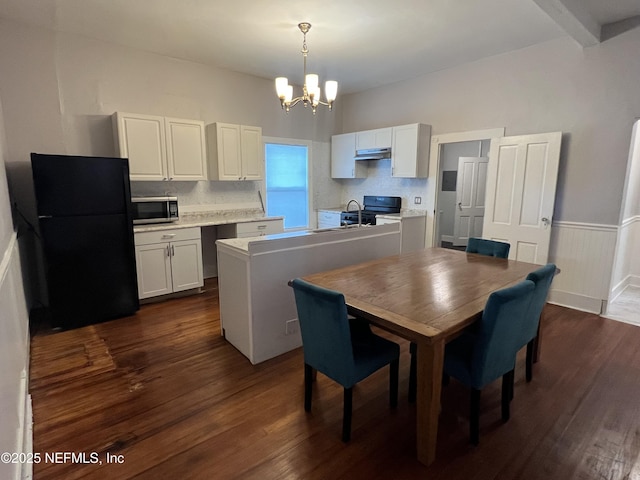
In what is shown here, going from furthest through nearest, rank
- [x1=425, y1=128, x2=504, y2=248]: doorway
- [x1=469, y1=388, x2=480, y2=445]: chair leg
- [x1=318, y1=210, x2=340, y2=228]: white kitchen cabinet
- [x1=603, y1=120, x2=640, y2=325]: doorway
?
[x1=318, y1=210, x2=340, y2=228]: white kitchen cabinet < [x1=425, y1=128, x2=504, y2=248]: doorway < [x1=603, y1=120, x2=640, y2=325]: doorway < [x1=469, y1=388, x2=480, y2=445]: chair leg

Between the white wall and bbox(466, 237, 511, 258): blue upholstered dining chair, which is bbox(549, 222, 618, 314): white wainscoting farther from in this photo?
bbox(466, 237, 511, 258): blue upholstered dining chair

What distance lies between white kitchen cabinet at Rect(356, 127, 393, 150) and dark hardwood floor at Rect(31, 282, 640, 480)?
10.9 feet

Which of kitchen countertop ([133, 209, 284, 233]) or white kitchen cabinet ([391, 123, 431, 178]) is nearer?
kitchen countertop ([133, 209, 284, 233])

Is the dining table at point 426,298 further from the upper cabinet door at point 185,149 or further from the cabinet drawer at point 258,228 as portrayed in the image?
the upper cabinet door at point 185,149

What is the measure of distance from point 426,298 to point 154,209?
342 cm

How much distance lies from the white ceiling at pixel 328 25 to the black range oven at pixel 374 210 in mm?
1995

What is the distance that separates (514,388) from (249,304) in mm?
1984

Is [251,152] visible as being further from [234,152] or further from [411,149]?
[411,149]

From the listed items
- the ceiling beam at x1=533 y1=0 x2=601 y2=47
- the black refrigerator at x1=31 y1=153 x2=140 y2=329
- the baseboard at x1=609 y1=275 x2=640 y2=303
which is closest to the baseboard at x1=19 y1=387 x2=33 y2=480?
the black refrigerator at x1=31 y1=153 x2=140 y2=329

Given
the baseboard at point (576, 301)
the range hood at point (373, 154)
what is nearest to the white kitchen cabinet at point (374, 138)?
the range hood at point (373, 154)

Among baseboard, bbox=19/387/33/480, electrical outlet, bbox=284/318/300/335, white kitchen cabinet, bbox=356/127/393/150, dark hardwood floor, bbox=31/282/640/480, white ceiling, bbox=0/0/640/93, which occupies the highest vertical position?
white ceiling, bbox=0/0/640/93

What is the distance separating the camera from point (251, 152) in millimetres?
4793

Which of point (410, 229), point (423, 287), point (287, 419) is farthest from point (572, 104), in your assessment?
point (287, 419)

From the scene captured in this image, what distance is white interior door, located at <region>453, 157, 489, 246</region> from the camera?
6.46 m
